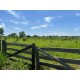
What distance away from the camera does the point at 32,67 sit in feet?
29.3

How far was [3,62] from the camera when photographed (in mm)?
8773
